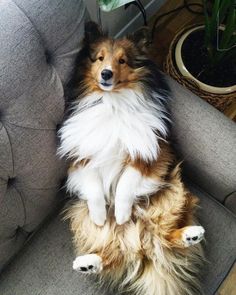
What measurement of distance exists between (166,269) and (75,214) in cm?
38

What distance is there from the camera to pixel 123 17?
6.96 ft

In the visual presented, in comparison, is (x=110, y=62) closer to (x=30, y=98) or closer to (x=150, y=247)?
(x=30, y=98)

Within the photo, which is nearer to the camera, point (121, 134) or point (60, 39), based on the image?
point (60, 39)

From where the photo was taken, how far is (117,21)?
82.0 inches

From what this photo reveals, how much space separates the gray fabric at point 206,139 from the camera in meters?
1.33

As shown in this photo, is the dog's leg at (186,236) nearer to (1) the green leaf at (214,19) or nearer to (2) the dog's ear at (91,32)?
(2) the dog's ear at (91,32)

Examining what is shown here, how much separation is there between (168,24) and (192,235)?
62.9 inches

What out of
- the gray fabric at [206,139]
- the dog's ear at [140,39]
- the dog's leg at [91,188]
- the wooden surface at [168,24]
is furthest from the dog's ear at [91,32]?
the wooden surface at [168,24]

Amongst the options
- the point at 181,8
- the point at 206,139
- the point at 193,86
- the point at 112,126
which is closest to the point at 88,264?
the point at 112,126

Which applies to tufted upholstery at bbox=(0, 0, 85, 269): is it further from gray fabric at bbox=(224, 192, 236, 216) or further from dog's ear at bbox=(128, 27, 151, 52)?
gray fabric at bbox=(224, 192, 236, 216)

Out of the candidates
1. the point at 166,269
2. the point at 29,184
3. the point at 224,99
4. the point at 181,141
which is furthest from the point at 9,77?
the point at 224,99

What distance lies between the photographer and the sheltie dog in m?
1.27

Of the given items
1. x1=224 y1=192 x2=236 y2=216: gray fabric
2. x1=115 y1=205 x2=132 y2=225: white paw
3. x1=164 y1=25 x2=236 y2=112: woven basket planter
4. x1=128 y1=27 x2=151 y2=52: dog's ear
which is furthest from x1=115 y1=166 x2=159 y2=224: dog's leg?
x1=164 y1=25 x2=236 y2=112: woven basket planter

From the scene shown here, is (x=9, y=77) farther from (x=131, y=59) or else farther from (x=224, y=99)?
(x=224, y=99)
